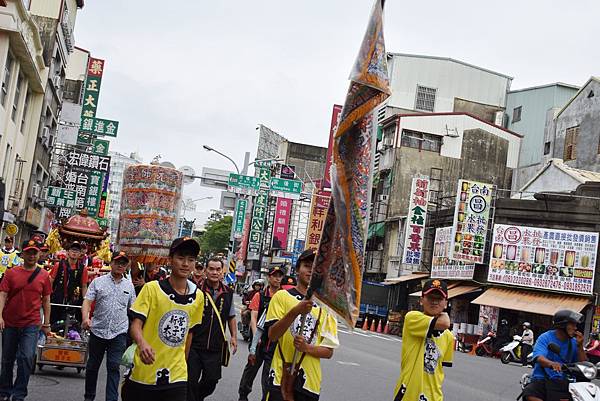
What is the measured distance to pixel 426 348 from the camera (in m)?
6.62

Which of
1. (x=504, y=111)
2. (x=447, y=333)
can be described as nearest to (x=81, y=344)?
(x=447, y=333)

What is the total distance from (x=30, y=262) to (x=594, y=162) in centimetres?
3419

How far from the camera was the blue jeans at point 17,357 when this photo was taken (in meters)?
9.23

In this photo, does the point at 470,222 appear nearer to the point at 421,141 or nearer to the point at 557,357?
the point at 421,141

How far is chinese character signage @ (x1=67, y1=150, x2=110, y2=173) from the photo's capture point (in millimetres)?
45344

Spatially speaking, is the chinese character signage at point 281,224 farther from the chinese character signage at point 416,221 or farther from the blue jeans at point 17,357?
the blue jeans at point 17,357

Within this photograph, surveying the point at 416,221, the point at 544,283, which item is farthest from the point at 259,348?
the point at 416,221

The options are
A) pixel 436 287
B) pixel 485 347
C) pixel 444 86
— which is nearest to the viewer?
pixel 436 287

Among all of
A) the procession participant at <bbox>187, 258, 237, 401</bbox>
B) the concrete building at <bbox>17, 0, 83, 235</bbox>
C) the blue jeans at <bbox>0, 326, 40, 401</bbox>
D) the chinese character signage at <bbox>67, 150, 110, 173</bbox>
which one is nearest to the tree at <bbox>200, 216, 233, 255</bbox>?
the chinese character signage at <bbox>67, 150, 110, 173</bbox>

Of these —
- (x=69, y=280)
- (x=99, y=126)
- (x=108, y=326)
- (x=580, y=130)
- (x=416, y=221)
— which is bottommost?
(x=108, y=326)

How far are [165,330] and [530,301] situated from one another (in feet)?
96.4

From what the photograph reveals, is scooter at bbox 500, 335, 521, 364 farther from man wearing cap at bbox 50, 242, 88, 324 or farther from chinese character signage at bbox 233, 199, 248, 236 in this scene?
chinese character signage at bbox 233, 199, 248, 236

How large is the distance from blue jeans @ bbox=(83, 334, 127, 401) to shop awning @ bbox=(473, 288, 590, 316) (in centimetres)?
2485

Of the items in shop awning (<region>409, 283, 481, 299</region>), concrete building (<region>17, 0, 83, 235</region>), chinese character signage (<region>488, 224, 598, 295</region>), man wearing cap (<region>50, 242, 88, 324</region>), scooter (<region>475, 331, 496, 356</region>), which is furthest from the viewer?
concrete building (<region>17, 0, 83, 235</region>)
